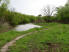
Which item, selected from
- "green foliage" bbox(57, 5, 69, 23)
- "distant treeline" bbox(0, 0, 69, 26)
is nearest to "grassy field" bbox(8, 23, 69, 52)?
"distant treeline" bbox(0, 0, 69, 26)

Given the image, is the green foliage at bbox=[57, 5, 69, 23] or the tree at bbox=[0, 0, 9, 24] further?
the green foliage at bbox=[57, 5, 69, 23]

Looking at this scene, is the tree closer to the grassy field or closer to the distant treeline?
the distant treeline

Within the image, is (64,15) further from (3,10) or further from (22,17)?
(3,10)

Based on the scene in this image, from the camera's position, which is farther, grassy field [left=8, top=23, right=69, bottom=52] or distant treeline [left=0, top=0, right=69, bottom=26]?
distant treeline [left=0, top=0, right=69, bottom=26]

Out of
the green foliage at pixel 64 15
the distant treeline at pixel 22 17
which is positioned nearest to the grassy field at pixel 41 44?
the distant treeline at pixel 22 17

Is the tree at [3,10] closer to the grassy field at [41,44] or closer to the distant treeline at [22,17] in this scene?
the distant treeline at [22,17]

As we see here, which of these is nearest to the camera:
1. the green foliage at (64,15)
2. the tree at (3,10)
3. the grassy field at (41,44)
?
the grassy field at (41,44)

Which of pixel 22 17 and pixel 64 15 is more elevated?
pixel 64 15

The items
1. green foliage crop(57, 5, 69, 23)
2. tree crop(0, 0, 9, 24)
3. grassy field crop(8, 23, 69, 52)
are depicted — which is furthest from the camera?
green foliage crop(57, 5, 69, 23)

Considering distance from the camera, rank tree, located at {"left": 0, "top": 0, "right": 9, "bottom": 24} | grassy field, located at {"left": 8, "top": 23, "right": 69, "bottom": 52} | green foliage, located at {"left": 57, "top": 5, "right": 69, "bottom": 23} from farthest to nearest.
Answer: green foliage, located at {"left": 57, "top": 5, "right": 69, "bottom": 23}, tree, located at {"left": 0, "top": 0, "right": 9, "bottom": 24}, grassy field, located at {"left": 8, "top": 23, "right": 69, "bottom": 52}

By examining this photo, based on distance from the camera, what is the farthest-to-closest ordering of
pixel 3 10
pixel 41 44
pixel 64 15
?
1. pixel 64 15
2. pixel 3 10
3. pixel 41 44

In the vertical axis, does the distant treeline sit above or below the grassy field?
above

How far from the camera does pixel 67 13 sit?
2231 centimetres

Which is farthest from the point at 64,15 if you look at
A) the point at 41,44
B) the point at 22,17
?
the point at 41,44
